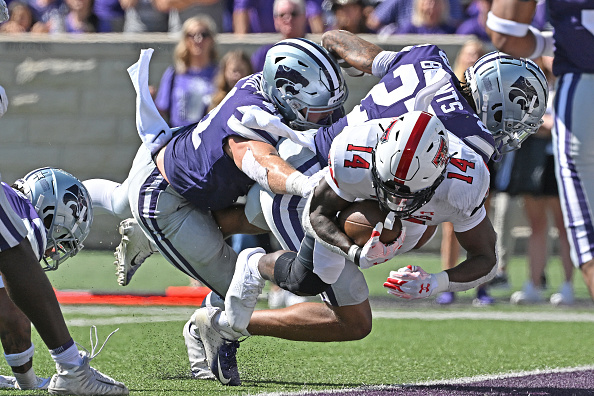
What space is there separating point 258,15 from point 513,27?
5.17 metres

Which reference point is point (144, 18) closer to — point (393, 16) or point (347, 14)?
point (347, 14)

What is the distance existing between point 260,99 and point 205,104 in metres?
3.37

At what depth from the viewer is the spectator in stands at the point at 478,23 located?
912cm

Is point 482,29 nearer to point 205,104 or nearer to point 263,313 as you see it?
point 205,104

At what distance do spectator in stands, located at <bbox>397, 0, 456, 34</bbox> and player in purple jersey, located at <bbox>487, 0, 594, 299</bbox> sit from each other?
4434 millimetres

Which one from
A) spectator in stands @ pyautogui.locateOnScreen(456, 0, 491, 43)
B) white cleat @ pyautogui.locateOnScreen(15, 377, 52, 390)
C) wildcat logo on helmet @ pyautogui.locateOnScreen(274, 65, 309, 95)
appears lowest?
white cleat @ pyautogui.locateOnScreen(15, 377, 52, 390)

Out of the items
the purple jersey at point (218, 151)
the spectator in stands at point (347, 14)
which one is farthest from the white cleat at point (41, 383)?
the spectator in stands at point (347, 14)

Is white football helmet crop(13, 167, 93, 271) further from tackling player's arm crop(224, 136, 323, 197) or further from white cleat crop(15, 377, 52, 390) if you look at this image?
tackling player's arm crop(224, 136, 323, 197)

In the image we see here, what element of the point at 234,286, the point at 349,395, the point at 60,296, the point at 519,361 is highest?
the point at 234,286

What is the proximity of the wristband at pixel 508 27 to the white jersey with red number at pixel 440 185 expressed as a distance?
4.28 ft

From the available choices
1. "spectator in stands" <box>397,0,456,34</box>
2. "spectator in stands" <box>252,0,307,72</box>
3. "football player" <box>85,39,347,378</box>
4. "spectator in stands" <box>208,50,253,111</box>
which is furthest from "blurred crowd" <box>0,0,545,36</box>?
"football player" <box>85,39,347,378</box>

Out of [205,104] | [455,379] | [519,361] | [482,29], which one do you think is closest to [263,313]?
[455,379]

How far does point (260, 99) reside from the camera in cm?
446

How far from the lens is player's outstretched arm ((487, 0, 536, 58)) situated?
479 centimetres
